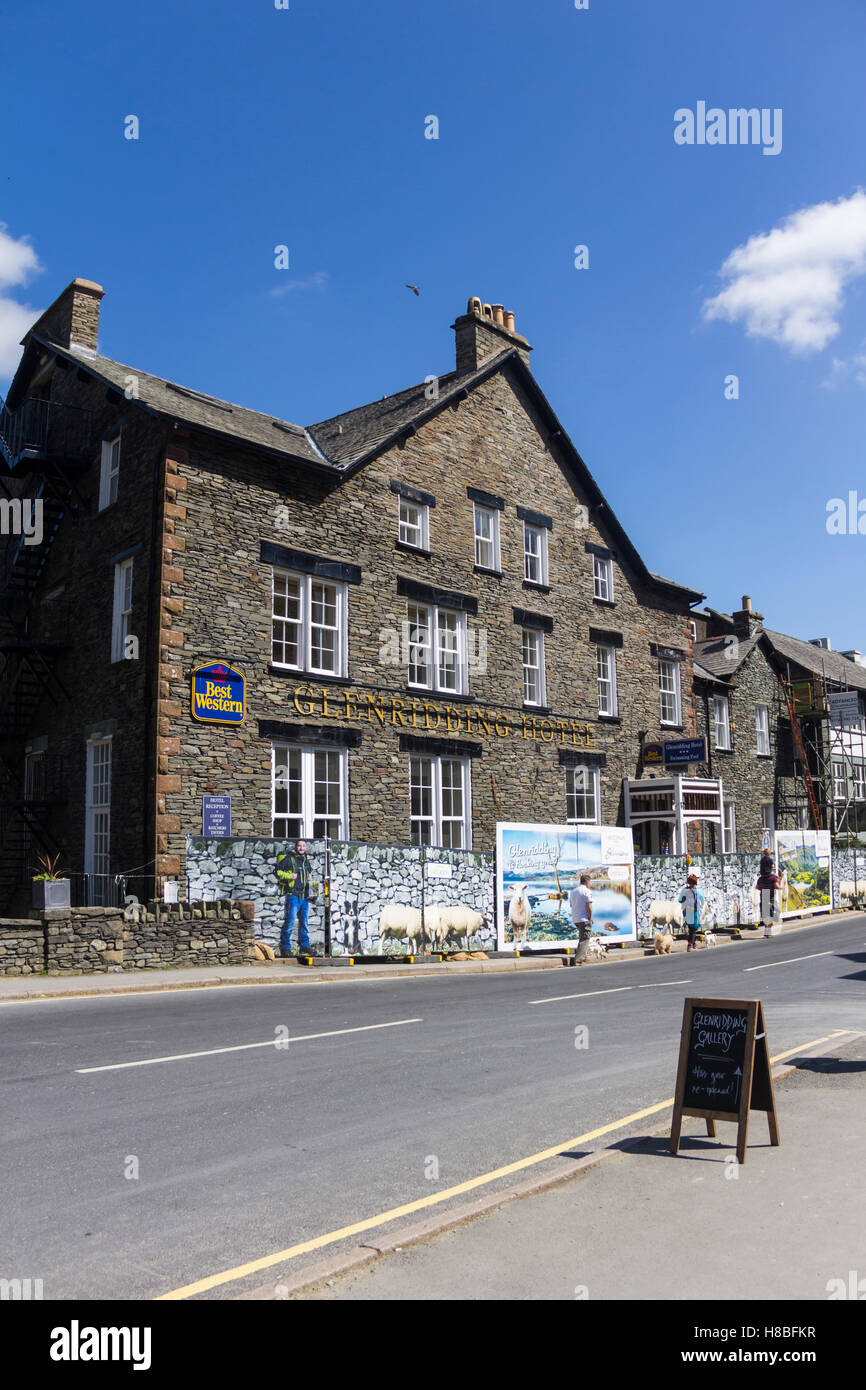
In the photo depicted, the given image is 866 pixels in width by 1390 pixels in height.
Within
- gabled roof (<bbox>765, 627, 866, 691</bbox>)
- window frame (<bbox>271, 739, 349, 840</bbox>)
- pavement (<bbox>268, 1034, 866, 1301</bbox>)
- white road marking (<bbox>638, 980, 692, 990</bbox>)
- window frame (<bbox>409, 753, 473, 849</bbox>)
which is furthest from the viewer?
gabled roof (<bbox>765, 627, 866, 691</bbox>)

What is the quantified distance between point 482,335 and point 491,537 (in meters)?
5.69

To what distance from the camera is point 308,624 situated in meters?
21.8

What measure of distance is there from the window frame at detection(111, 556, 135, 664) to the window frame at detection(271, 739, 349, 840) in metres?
3.65

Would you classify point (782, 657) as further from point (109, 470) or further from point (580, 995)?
point (580, 995)

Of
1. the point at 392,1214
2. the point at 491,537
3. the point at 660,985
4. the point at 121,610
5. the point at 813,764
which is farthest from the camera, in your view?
the point at 813,764

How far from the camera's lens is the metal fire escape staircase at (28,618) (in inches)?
926

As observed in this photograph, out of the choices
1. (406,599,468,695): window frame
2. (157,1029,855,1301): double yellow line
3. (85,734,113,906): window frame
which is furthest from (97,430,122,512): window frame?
(157,1029,855,1301): double yellow line

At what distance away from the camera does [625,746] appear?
30.3 metres

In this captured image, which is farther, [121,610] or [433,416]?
[433,416]

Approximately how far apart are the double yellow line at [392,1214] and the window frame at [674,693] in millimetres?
25535

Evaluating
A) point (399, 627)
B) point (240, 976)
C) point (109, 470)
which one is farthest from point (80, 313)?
point (240, 976)

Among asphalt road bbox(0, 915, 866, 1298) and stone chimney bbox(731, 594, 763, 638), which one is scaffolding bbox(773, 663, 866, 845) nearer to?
stone chimney bbox(731, 594, 763, 638)

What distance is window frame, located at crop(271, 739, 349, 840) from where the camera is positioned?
20766mm

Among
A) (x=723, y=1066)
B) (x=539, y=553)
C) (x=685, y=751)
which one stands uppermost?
(x=539, y=553)
